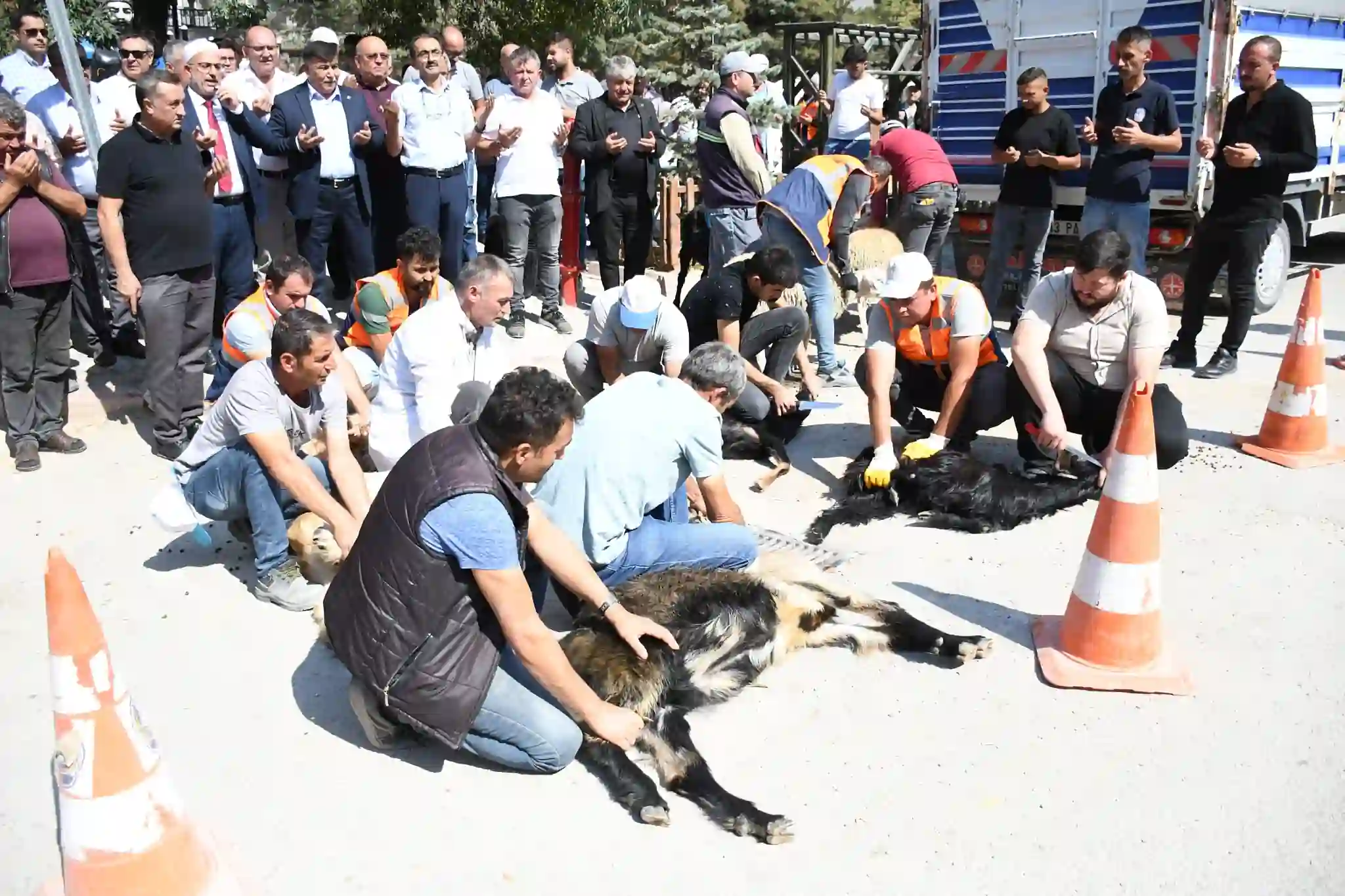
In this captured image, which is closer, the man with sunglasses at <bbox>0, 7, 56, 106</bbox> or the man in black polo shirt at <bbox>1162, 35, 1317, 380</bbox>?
the man in black polo shirt at <bbox>1162, 35, 1317, 380</bbox>

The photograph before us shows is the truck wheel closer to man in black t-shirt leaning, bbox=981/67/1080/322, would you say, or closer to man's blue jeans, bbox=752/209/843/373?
man in black t-shirt leaning, bbox=981/67/1080/322

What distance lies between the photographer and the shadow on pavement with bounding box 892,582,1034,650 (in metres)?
3.89

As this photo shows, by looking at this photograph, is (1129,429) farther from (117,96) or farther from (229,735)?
(117,96)

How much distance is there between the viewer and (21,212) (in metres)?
5.41

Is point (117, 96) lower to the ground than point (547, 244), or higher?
higher

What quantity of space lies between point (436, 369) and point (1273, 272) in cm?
672

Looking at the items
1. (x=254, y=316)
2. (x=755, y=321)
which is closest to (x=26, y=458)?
(x=254, y=316)

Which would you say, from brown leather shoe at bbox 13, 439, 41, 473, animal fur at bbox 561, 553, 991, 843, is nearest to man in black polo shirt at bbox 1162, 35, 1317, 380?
animal fur at bbox 561, 553, 991, 843

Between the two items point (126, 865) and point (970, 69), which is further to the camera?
point (970, 69)

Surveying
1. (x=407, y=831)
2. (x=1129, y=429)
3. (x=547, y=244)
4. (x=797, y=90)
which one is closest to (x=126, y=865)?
(x=407, y=831)

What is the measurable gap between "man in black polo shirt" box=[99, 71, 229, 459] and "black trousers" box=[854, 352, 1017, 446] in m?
3.45

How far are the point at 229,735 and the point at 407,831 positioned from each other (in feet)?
2.61

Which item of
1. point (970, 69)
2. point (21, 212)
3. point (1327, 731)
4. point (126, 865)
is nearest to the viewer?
point (126, 865)

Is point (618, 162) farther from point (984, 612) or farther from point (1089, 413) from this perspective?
point (984, 612)
